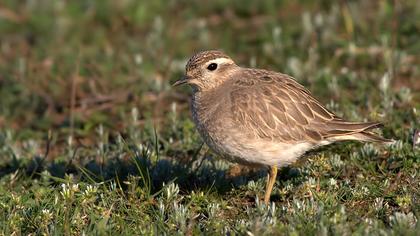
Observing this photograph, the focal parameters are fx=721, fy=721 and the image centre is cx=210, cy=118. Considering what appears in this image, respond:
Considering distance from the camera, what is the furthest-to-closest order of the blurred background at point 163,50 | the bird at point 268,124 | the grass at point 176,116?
the blurred background at point 163,50 < the bird at point 268,124 < the grass at point 176,116

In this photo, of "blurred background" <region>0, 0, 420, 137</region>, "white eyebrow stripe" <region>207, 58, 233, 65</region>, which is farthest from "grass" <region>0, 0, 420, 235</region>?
"white eyebrow stripe" <region>207, 58, 233, 65</region>

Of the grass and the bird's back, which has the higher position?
the bird's back

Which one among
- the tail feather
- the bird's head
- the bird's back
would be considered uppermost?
the bird's head

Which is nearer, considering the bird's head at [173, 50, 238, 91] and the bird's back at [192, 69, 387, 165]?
the bird's back at [192, 69, 387, 165]

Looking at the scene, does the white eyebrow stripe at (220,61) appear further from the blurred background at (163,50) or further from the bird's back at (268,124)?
the blurred background at (163,50)

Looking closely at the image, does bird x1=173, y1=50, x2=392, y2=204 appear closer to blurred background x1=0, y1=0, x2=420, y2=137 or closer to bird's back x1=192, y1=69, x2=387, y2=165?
bird's back x1=192, y1=69, x2=387, y2=165

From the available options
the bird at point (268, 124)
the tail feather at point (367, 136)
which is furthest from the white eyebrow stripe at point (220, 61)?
the tail feather at point (367, 136)

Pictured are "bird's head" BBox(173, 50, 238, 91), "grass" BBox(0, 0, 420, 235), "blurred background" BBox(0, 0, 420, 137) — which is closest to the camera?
"grass" BBox(0, 0, 420, 235)

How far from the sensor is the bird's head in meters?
8.45

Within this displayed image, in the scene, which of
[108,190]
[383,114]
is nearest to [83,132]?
[108,190]

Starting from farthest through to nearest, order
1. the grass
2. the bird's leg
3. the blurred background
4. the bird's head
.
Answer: the blurred background → the bird's head → the bird's leg → the grass

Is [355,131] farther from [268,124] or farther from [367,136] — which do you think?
[268,124]

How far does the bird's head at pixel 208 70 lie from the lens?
845cm

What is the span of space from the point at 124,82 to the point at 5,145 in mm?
2615
